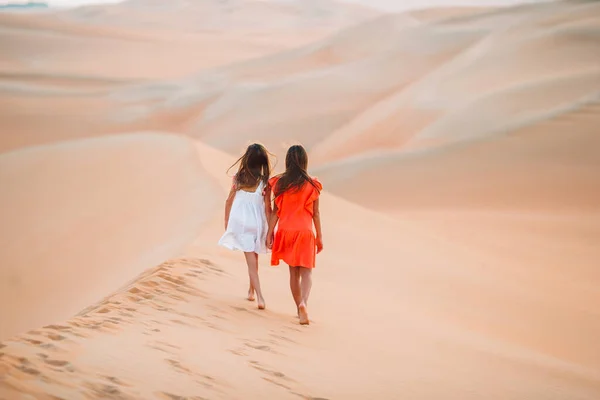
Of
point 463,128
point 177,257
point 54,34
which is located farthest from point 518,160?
point 54,34

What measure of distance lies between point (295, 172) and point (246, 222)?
57 centimetres

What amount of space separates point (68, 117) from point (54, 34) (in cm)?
4058

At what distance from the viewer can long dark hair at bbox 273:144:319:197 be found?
5367 mm

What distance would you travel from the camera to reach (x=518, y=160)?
1955 centimetres

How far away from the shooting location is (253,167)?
18.1ft

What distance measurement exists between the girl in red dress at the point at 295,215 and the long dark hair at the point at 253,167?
0.10 m

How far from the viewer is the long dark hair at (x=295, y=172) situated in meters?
5.37

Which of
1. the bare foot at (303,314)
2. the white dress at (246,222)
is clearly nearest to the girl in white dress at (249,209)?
the white dress at (246,222)

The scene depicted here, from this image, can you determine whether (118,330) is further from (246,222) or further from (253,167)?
(253,167)

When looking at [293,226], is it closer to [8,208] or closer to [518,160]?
[8,208]

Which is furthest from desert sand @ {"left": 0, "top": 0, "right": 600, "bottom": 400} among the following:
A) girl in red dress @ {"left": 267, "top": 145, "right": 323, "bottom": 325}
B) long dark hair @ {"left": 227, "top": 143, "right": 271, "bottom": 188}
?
long dark hair @ {"left": 227, "top": 143, "right": 271, "bottom": 188}

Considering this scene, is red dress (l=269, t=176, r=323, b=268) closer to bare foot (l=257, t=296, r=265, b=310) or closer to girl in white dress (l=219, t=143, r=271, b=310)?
girl in white dress (l=219, t=143, r=271, b=310)

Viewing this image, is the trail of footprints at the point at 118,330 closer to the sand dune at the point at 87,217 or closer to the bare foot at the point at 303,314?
the bare foot at the point at 303,314

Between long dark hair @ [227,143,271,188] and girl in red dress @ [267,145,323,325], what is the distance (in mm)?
99
